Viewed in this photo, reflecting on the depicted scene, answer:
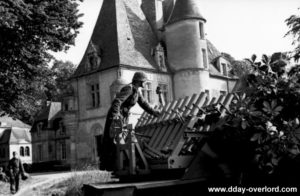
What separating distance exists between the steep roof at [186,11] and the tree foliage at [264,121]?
26.7 m

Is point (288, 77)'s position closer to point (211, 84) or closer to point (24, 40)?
point (24, 40)

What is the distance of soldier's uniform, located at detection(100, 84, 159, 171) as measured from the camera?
5.34 metres

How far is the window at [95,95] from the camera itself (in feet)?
97.1

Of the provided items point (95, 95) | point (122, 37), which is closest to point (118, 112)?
point (95, 95)

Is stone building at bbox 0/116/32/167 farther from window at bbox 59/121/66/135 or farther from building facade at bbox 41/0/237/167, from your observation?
building facade at bbox 41/0/237/167

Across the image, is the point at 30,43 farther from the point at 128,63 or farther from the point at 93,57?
the point at 93,57

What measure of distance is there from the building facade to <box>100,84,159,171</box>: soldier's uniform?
22.3m

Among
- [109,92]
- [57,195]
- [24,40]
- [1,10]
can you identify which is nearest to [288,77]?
[57,195]

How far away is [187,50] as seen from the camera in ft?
101

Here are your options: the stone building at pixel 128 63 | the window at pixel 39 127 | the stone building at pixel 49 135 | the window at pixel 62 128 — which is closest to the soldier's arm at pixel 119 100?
the stone building at pixel 128 63

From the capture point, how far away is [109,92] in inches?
1121

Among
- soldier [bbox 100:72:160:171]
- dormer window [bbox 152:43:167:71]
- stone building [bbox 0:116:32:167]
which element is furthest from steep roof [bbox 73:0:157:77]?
stone building [bbox 0:116:32:167]

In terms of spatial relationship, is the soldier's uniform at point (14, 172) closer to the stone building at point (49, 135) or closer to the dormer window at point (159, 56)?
the dormer window at point (159, 56)

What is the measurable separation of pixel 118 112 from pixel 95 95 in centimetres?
2453
